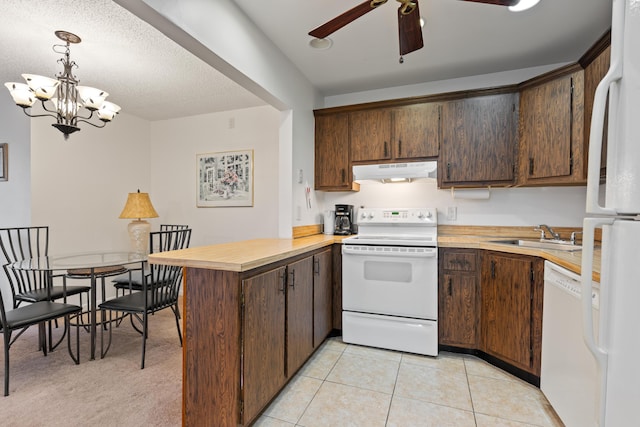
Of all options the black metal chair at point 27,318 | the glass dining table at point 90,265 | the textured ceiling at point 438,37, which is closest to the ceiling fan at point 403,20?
the textured ceiling at point 438,37

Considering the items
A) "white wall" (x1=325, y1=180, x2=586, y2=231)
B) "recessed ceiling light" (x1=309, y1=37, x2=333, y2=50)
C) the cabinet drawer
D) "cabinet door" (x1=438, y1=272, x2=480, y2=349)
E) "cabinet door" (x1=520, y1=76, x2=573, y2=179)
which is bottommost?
"cabinet door" (x1=438, y1=272, x2=480, y2=349)

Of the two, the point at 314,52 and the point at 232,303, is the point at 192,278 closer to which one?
the point at 232,303

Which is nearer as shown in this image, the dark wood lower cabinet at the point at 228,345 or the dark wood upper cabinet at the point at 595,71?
the dark wood lower cabinet at the point at 228,345

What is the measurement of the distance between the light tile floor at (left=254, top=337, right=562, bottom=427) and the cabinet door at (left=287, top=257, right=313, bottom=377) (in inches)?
6.6

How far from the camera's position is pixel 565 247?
223 cm

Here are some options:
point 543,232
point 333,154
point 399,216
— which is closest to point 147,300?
point 333,154

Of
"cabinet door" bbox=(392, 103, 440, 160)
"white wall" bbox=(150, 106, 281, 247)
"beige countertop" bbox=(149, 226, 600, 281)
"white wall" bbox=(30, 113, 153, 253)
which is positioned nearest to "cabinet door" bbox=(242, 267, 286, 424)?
"beige countertop" bbox=(149, 226, 600, 281)

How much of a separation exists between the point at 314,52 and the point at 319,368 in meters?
2.53

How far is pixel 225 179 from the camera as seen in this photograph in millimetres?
3951

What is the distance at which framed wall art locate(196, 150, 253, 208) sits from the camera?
151 inches

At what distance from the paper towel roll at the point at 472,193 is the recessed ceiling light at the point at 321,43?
171 centimetres

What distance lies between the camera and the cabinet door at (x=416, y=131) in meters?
2.81

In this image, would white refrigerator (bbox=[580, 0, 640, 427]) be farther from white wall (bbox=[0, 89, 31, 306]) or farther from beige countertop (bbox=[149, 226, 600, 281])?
white wall (bbox=[0, 89, 31, 306])

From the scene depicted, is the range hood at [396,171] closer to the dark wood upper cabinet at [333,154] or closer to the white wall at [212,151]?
the dark wood upper cabinet at [333,154]
